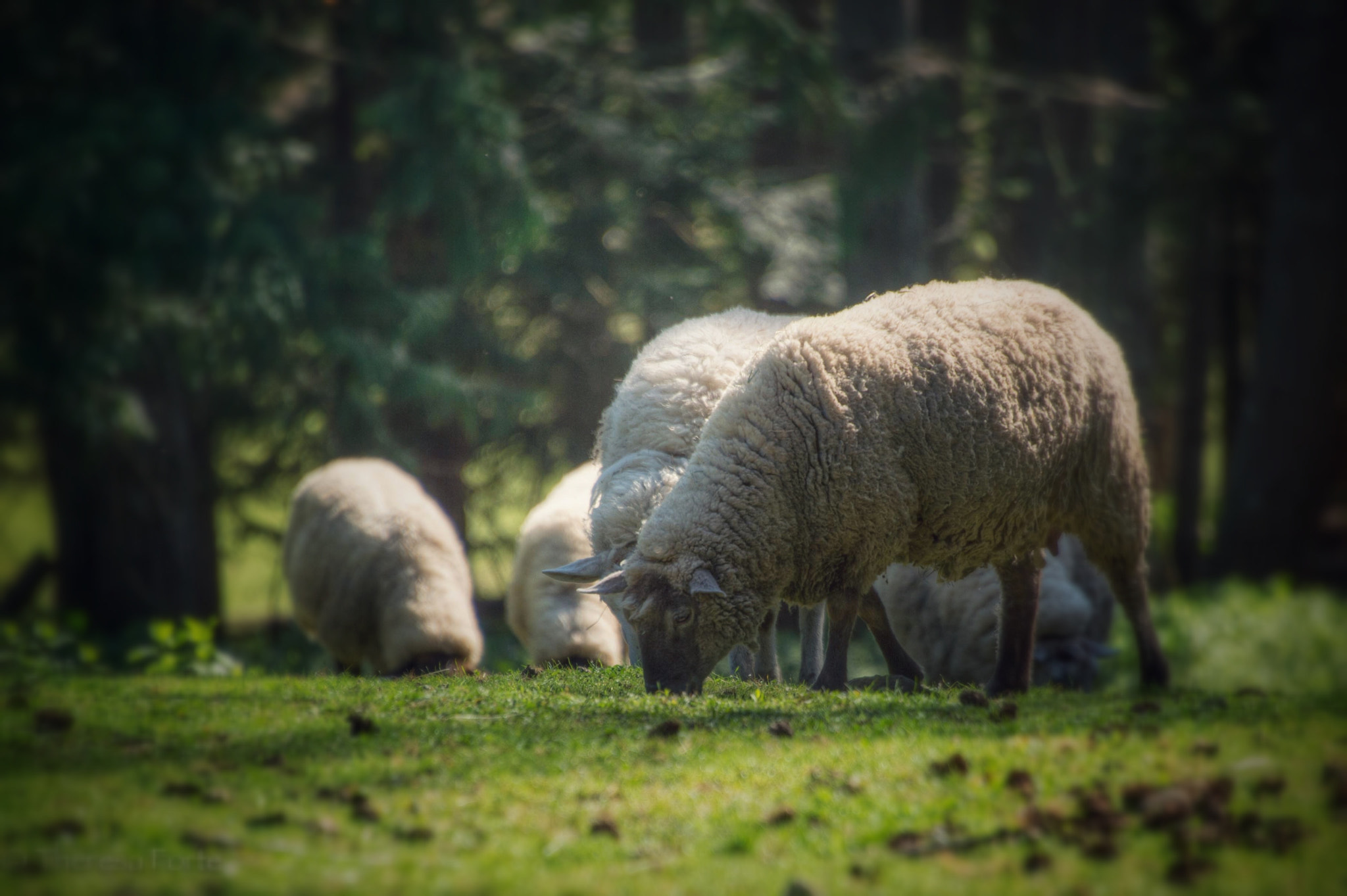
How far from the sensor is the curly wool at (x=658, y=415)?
652cm

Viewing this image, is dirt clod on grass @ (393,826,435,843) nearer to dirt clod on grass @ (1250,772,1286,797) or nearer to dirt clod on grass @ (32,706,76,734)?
dirt clod on grass @ (32,706,76,734)

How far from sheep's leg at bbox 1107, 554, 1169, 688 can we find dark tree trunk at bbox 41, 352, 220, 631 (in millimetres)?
9578

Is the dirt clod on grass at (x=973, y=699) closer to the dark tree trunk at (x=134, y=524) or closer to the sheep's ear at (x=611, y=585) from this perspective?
the sheep's ear at (x=611, y=585)

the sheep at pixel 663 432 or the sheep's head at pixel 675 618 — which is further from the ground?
the sheep at pixel 663 432

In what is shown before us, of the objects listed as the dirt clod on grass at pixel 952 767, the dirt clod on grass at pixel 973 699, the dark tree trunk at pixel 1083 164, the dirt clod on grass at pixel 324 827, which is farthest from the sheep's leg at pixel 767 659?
the dark tree trunk at pixel 1083 164

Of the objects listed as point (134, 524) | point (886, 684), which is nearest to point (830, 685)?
point (886, 684)

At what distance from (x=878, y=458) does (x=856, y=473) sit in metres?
0.14

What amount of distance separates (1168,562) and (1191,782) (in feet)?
50.5

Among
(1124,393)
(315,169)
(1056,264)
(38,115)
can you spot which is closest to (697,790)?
(1124,393)

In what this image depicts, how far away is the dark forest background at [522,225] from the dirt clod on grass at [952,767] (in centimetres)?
825

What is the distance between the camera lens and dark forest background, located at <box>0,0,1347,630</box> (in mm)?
9992

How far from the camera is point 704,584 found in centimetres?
549

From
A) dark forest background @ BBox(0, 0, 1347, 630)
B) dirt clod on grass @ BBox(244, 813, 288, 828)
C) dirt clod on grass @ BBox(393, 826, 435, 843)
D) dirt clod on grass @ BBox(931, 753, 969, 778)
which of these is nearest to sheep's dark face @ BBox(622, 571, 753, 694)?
dirt clod on grass @ BBox(931, 753, 969, 778)

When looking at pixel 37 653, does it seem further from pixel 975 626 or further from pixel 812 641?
pixel 975 626
